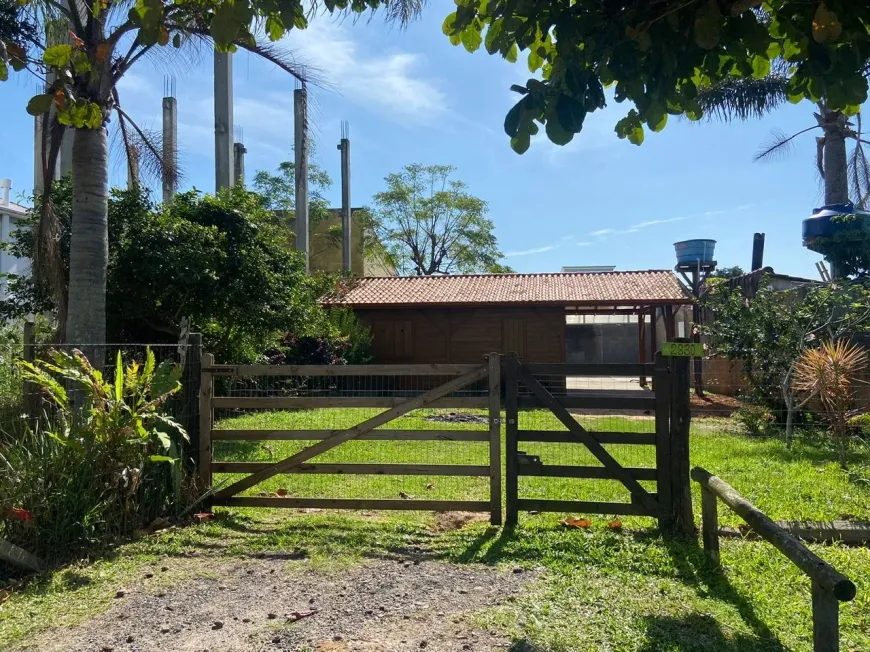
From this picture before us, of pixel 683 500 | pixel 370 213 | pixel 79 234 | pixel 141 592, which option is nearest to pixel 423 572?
pixel 141 592

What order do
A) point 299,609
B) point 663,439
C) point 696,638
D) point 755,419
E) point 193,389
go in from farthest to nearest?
point 755,419 < point 193,389 < point 663,439 < point 299,609 < point 696,638

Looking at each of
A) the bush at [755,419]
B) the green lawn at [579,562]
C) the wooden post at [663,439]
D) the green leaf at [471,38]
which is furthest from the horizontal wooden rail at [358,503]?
the bush at [755,419]

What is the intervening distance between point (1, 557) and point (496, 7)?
4.94 m

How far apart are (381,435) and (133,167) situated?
7.35m

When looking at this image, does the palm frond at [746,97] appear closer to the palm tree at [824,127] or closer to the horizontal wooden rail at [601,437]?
the palm tree at [824,127]

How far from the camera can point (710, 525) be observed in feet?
16.1

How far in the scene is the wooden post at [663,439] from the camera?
556 centimetres

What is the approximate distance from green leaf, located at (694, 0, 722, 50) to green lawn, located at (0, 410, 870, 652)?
3.16 metres

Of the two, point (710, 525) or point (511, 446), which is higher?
point (511, 446)

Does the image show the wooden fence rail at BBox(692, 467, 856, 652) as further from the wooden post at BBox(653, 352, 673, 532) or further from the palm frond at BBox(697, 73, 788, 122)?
the palm frond at BBox(697, 73, 788, 122)

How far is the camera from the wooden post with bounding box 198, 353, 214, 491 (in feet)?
20.9

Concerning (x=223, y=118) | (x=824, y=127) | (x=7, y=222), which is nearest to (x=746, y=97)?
(x=824, y=127)

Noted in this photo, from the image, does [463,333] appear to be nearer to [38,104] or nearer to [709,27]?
[709,27]

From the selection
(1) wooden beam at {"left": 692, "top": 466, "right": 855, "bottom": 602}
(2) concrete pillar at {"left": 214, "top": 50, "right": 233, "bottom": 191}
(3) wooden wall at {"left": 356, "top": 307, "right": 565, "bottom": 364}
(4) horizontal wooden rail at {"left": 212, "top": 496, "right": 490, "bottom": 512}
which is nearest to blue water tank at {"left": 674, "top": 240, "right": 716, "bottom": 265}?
(3) wooden wall at {"left": 356, "top": 307, "right": 565, "bottom": 364}
